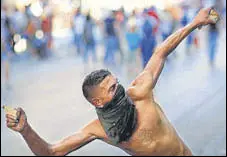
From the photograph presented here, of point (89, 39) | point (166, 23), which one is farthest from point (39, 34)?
point (166, 23)

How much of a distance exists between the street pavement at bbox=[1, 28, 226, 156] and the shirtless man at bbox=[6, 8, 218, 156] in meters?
3.57

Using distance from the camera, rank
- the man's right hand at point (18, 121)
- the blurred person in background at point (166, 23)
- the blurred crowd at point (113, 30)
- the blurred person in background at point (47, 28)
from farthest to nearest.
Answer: the blurred person in background at point (47, 28) → the blurred person in background at point (166, 23) → the blurred crowd at point (113, 30) → the man's right hand at point (18, 121)

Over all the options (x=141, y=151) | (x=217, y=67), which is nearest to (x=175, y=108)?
(x=217, y=67)

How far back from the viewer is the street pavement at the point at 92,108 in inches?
254

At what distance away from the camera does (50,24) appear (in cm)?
1422

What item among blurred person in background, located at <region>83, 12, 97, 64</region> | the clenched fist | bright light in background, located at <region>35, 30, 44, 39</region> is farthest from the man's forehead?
bright light in background, located at <region>35, 30, 44, 39</region>

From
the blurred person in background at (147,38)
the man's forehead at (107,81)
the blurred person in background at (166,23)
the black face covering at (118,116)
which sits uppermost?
the man's forehead at (107,81)

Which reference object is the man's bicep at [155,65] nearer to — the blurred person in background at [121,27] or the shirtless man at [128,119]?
the shirtless man at [128,119]

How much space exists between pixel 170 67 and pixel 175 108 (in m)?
3.70

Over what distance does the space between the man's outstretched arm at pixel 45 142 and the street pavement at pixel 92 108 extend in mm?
3726

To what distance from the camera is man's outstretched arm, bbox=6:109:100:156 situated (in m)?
2.00

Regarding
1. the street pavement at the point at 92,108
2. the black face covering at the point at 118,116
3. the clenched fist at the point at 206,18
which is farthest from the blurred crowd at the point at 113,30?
the black face covering at the point at 118,116

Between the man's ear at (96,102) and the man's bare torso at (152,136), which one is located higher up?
the man's ear at (96,102)

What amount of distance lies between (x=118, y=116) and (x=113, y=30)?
8978mm
